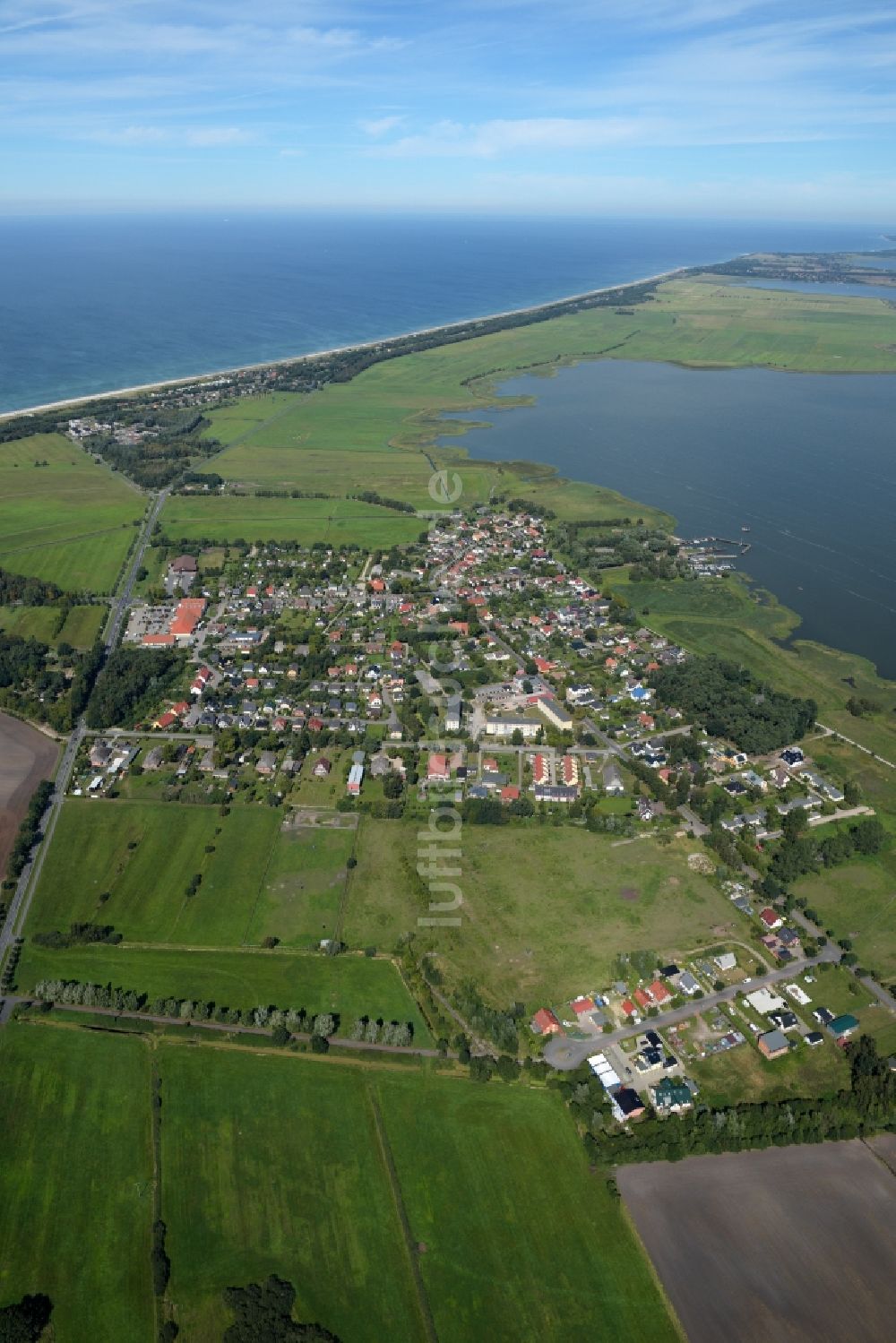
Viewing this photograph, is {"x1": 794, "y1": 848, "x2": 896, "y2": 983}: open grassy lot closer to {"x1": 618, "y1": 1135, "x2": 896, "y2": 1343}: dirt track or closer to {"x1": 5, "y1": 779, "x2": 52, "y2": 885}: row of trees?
{"x1": 618, "y1": 1135, "x2": 896, "y2": 1343}: dirt track

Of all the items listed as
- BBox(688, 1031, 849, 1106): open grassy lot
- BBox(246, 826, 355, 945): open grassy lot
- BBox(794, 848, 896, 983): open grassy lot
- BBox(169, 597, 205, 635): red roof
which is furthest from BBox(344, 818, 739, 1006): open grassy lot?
BBox(169, 597, 205, 635): red roof

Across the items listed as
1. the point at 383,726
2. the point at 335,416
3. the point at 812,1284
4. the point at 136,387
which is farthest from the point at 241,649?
the point at 136,387

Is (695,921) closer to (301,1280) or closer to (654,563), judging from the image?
(301,1280)

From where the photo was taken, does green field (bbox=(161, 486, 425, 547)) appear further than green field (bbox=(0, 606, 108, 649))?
Yes

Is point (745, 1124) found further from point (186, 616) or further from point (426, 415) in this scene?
point (426, 415)

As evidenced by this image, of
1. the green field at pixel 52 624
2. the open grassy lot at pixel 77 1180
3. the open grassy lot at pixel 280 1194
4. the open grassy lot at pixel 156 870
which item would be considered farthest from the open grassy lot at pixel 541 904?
the green field at pixel 52 624

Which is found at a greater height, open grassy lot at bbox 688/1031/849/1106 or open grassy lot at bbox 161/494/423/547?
open grassy lot at bbox 161/494/423/547
